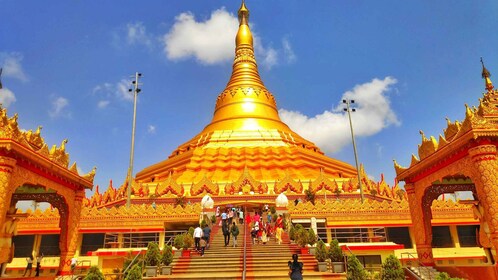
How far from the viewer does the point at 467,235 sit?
20.8 m

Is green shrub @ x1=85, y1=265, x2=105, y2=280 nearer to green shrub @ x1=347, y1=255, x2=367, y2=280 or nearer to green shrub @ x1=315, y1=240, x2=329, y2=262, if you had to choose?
green shrub @ x1=347, y1=255, x2=367, y2=280

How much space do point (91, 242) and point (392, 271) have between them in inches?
680

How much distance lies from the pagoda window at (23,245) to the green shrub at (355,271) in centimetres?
1831

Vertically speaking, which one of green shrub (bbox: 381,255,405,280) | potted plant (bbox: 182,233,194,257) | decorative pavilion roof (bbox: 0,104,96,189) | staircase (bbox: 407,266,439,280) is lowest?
staircase (bbox: 407,266,439,280)

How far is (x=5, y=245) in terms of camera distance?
10812 mm

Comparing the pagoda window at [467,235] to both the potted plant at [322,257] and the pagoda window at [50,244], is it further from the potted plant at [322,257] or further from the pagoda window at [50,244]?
the pagoda window at [50,244]

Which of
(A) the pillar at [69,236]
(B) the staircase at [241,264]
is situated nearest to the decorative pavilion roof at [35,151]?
(A) the pillar at [69,236]

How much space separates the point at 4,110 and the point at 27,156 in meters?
1.50

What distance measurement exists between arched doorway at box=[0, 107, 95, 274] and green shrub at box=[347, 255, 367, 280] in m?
9.61

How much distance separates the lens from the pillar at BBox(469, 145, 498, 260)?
9.95 meters

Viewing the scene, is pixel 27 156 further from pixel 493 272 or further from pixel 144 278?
pixel 493 272

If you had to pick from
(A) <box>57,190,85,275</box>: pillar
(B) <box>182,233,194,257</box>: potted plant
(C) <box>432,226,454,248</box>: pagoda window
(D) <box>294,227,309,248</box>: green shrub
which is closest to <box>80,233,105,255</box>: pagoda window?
(A) <box>57,190,85,275</box>: pillar

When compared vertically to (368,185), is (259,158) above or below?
above

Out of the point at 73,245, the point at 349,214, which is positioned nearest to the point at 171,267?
the point at 73,245
